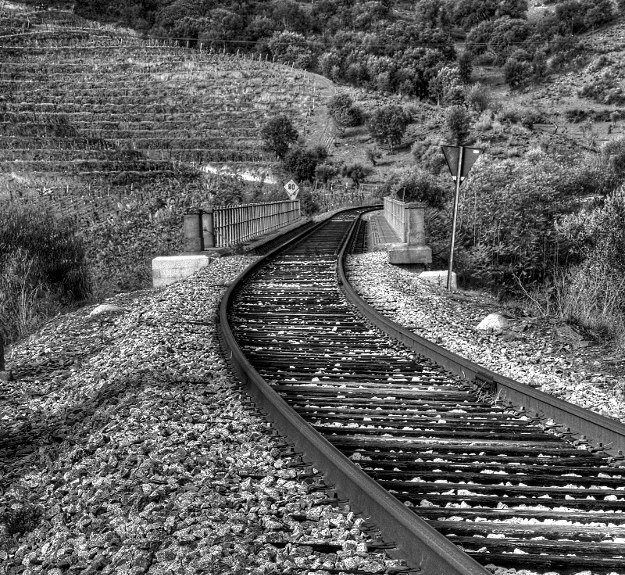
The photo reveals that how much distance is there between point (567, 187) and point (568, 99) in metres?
86.7

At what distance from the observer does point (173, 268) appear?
1770 centimetres

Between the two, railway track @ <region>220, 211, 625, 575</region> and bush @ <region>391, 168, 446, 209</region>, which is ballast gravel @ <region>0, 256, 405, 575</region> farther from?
bush @ <region>391, 168, 446, 209</region>

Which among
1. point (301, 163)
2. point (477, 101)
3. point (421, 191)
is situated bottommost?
point (301, 163)

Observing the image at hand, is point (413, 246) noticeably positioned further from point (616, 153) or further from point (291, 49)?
point (291, 49)

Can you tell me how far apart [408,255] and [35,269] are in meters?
8.29

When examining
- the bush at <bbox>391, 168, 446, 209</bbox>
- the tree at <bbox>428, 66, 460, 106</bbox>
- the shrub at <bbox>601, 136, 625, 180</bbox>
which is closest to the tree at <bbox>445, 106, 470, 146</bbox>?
the shrub at <bbox>601, 136, 625, 180</bbox>

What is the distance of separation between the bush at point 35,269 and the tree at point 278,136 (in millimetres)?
63649

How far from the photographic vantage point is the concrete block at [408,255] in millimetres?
18422

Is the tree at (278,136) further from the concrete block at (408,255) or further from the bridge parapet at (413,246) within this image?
the concrete block at (408,255)

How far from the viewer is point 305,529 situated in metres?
4.15

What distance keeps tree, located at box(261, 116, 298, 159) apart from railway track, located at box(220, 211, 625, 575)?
76458 millimetres

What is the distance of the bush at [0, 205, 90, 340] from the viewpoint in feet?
48.4

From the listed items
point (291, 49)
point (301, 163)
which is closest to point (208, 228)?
point (301, 163)

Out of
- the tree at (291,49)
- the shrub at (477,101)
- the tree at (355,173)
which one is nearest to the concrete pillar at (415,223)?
the tree at (355,173)
